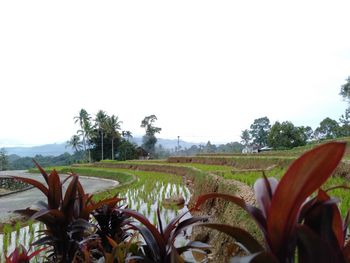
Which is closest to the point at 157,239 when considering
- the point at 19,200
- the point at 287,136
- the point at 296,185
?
the point at 296,185

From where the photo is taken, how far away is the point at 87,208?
1795 mm

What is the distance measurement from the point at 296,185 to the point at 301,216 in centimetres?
23

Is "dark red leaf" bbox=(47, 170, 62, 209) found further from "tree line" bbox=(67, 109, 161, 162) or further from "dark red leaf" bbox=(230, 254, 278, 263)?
"tree line" bbox=(67, 109, 161, 162)

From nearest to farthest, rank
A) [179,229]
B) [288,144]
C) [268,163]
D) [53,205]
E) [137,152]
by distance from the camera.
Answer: [179,229] → [53,205] → [268,163] → [288,144] → [137,152]

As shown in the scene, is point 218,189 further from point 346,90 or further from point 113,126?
point 113,126

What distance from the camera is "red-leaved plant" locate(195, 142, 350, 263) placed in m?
0.73

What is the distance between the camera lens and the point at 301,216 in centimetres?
95

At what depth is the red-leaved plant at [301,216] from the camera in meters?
0.73

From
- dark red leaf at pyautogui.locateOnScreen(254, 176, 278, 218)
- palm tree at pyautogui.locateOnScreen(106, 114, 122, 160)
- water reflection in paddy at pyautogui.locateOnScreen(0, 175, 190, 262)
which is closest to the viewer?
dark red leaf at pyautogui.locateOnScreen(254, 176, 278, 218)

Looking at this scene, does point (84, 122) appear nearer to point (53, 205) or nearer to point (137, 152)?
point (137, 152)

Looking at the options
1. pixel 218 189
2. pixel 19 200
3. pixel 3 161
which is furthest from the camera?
pixel 3 161

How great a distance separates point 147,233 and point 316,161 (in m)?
0.80

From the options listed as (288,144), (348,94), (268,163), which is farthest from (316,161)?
(348,94)

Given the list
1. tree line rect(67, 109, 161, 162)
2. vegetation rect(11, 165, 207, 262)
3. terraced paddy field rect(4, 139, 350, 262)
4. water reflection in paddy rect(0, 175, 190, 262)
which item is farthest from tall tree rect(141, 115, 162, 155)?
vegetation rect(11, 165, 207, 262)
